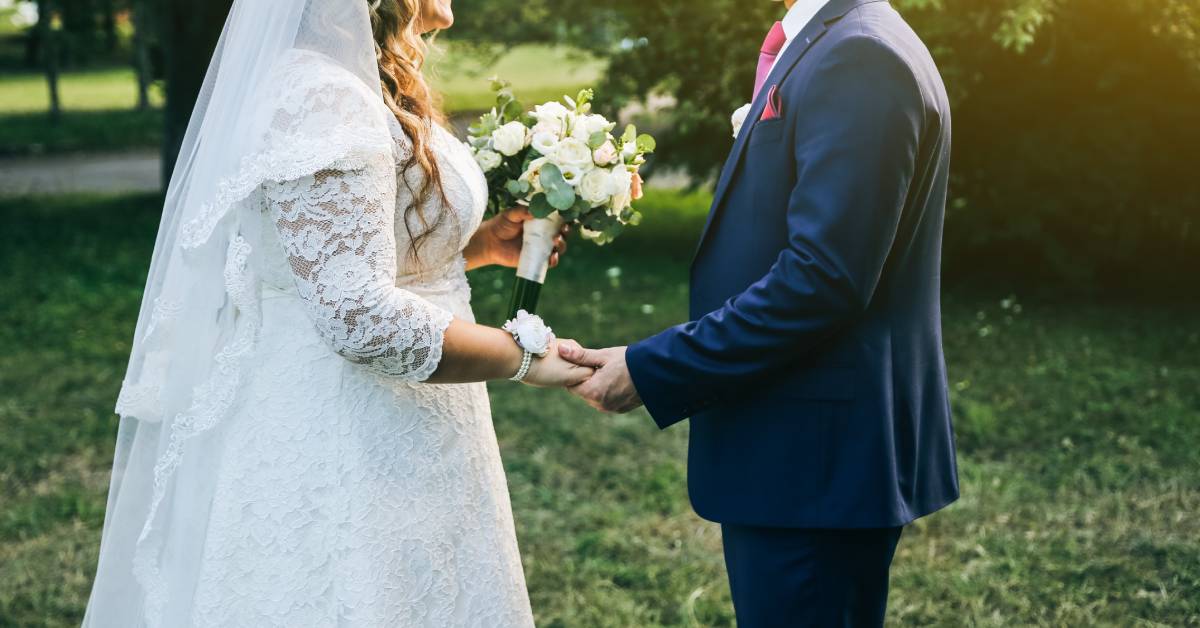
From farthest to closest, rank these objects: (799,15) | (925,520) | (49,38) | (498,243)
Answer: (49,38), (925,520), (498,243), (799,15)

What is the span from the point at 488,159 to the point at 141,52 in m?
26.6

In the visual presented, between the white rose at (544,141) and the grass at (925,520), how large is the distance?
2.03 meters

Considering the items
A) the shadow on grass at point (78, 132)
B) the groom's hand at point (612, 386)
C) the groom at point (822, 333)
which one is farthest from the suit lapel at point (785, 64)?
the shadow on grass at point (78, 132)

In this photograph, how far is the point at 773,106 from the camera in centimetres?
224

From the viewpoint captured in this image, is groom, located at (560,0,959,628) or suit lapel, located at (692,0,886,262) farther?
suit lapel, located at (692,0,886,262)

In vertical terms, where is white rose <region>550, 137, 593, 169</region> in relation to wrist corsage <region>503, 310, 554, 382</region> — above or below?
above

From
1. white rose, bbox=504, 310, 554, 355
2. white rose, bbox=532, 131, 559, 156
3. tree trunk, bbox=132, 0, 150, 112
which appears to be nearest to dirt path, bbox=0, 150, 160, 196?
tree trunk, bbox=132, 0, 150, 112

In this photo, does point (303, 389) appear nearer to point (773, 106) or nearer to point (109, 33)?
point (773, 106)

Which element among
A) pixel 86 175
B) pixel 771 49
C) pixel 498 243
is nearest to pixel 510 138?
pixel 498 243

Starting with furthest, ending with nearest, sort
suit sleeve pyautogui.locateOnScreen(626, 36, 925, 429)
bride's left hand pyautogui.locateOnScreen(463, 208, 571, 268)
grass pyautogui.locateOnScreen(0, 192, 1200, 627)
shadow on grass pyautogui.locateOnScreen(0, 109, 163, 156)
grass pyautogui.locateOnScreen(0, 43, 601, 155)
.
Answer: shadow on grass pyautogui.locateOnScreen(0, 109, 163, 156)
grass pyautogui.locateOnScreen(0, 43, 601, 155)
grass pyautogui.locateOnScreen(0, 192, 1200, 627)
bride's left hand pyautogui.locateOnScreen(463, 208, 571, 268)
suit sleeve pyautogui.locateOnScreen(626, 36, 925, 429)

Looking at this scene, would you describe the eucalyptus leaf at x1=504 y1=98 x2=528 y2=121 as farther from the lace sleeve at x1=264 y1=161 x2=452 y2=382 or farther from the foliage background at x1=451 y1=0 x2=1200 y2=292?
the foliage background at x1=451 y1=0 x2=1200 y2=292

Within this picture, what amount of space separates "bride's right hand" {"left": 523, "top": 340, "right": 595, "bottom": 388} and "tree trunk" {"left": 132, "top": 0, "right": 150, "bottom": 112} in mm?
22992

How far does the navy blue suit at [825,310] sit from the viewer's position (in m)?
2.10

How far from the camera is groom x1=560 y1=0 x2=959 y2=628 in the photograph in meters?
2.11
